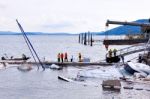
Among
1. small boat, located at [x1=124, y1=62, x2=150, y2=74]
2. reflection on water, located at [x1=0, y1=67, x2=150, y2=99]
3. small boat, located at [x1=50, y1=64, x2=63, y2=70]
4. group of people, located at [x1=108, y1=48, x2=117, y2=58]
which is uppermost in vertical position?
group of people, located at [x1=108, y1=48, x2=117, y2=58]

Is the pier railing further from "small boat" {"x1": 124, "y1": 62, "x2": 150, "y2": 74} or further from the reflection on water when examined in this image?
the reflection on water

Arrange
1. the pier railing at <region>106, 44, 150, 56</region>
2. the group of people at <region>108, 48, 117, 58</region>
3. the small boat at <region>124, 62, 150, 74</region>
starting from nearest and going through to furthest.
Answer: the small boat at <region>124, 62, 150, 74</region> → the group of people at <region>108, 48, 117, 58</region> → the pier railing at <region>106, 44, 150, 56</region>

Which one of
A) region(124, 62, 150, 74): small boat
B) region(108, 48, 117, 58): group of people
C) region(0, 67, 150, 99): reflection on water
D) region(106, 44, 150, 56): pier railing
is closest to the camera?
region(0, 67, 150, 99): reflection on water

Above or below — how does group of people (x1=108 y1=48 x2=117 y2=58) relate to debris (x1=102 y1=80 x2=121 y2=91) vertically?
above

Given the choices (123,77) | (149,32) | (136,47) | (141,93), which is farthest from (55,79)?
(149,32)

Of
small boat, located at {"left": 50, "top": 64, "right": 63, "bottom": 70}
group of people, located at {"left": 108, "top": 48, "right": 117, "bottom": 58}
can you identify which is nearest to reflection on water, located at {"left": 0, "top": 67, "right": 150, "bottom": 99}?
small boat, located at {"left": 50, "top": 64, "right": 63, "bottom": 70}

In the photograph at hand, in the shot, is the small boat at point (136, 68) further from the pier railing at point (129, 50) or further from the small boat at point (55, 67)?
the pier railing at point (129, 50)

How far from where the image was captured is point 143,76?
58312 millimetres

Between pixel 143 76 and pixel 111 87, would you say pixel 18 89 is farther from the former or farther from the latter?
pixel 143 76

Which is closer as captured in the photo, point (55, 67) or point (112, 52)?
point (55, 67)

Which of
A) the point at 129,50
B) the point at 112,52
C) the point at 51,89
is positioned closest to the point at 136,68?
the point at 51,89

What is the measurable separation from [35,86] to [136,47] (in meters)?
35.5

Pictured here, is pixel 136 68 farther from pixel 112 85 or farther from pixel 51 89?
pixel 51 89

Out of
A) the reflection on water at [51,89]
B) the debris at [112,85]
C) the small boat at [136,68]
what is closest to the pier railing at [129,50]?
the small boat at [136,68]
